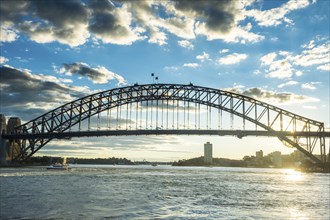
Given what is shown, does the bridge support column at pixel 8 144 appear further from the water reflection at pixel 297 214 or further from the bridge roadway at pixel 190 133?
the water reflection at pixel 297 214

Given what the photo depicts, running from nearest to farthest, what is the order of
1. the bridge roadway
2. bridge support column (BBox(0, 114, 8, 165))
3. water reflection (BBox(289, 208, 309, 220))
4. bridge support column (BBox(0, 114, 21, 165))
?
1. water reflection (BBox(289, 208, 309, 220))
2. the bridge roadway
3. bridge support column (BBox(0, 114, 8, 165))
4. bridge support column (BBox(0, 114, 21, 165))

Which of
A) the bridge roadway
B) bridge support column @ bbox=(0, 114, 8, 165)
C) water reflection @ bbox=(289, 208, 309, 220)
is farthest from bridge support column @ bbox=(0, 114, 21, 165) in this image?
water reflection @ bbox=(289, 208, 309, 220)

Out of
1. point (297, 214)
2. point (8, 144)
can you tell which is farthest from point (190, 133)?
point (297, 214)

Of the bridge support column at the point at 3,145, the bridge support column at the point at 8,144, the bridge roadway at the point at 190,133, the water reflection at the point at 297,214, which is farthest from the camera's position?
the bridge support column at the point at 8,144

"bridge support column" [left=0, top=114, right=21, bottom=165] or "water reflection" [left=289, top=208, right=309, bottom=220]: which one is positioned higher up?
"bridge support column" [left=0, top=114, right=21, bottom=165]

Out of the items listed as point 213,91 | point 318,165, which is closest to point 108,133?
point 213,91

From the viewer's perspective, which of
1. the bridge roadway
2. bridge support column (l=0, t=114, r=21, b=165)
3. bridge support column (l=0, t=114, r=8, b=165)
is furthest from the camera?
bridge support column (l=0, t=114, r=21, b=165)

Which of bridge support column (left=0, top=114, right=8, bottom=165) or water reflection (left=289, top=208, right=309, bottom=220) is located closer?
water reflection (left=289, top=208, right=309, bottom=220)

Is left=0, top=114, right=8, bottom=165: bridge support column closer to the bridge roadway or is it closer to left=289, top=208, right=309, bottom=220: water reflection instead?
the bridge roadway

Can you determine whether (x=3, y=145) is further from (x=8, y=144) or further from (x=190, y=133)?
(x=190, y=133)

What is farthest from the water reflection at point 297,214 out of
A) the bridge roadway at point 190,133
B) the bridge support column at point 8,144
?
the bridge support column at point 8,144

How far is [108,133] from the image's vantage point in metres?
87.0

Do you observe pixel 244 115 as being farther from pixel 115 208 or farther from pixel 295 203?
pixel 115 208

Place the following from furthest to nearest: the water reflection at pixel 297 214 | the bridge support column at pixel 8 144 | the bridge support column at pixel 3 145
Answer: the bridge support column at pixel 8 144 < the bridge support column at pixel 3 145 < the water reflection at pixel 297 214
